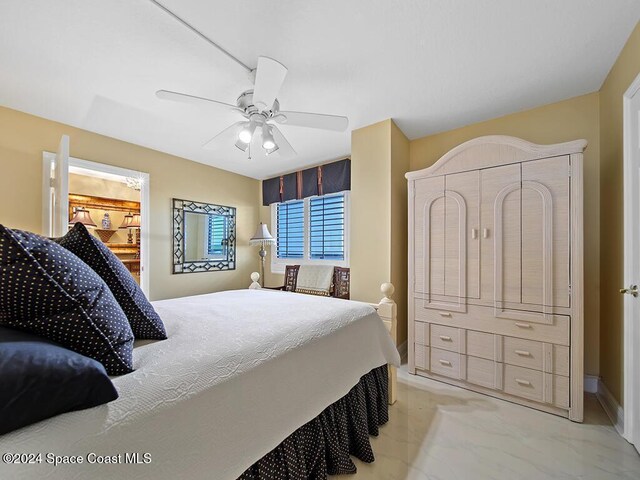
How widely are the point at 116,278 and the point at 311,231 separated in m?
3.15

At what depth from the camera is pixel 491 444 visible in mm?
1674

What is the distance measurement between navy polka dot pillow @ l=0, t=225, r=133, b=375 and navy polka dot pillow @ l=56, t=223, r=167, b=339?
19cm

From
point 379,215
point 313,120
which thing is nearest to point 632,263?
point 379,215

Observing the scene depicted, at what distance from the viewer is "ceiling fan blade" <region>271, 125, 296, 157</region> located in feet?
6.88

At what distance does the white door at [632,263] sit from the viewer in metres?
1.53

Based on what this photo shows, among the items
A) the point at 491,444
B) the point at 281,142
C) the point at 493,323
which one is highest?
the point at 281,142

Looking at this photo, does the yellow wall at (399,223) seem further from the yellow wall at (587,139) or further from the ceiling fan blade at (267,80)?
the ceiling fan blade at (267,80)

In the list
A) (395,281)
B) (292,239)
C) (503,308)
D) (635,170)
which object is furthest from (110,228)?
(635,170)

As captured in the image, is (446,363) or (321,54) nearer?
(321,54)

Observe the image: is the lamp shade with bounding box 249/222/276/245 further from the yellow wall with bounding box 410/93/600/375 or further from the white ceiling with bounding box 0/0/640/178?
the yellow wall with bounding box 410/93/600/375

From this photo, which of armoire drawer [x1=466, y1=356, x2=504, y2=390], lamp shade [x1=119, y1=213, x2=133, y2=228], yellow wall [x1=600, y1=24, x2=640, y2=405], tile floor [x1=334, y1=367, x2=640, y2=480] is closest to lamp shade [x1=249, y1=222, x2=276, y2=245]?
lamp shade [x1=119, y1=213, x2=133, y2=228]

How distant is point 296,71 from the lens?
1941 mm

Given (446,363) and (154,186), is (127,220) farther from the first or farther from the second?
(446,363)

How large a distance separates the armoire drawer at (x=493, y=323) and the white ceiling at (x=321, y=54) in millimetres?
1745
